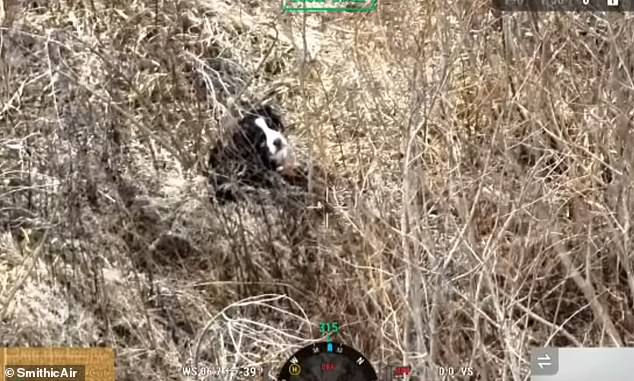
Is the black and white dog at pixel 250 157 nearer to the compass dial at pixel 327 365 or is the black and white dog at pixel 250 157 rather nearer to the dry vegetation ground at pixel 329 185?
the dry vegetation ground at pixel 329 185

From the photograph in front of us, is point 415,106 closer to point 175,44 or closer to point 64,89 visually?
point 175,44

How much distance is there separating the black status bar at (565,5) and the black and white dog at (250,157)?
36 centimetres

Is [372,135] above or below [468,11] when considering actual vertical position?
below

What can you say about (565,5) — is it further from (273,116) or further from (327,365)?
(327,365)

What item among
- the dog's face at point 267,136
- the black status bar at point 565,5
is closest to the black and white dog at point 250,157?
the dog's face at point 267,136

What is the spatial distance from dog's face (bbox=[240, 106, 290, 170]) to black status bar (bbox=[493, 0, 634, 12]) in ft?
1.15

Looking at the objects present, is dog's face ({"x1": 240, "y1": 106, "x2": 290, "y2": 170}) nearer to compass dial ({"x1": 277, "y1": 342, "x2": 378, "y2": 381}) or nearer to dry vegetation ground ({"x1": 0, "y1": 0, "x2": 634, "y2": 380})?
dry vegetation ground ({"x1": 0, "y1": 0, "x2": 634, "y2": 380})

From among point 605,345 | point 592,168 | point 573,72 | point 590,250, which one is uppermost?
point 573,72

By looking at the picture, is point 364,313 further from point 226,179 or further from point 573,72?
point 573,72

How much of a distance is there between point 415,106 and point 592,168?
0.86ft

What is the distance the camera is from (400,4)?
4.71 feet

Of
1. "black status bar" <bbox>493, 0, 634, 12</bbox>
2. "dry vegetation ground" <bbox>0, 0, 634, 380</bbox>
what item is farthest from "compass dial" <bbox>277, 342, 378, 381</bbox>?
"black status bar" <bbox>493, 0, 634, 12</bbox>

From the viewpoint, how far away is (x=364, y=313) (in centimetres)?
142

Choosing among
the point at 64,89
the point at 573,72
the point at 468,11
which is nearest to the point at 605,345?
the point at 573,72
